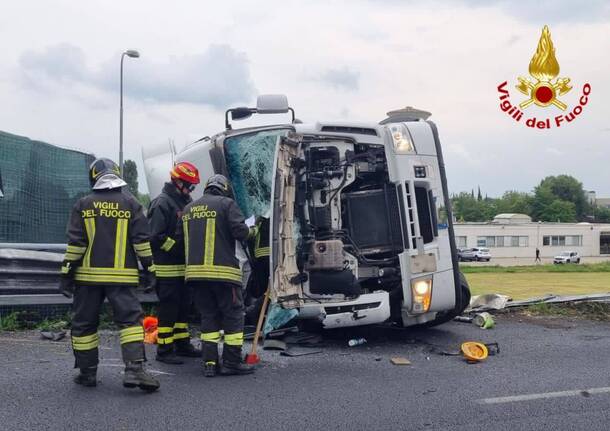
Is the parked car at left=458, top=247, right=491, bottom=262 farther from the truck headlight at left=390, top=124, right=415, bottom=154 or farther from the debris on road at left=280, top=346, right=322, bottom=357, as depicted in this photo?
the debris on road at left=280, top=346, right=322, bottom=357

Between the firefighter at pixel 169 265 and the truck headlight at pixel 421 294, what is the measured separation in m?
2.02

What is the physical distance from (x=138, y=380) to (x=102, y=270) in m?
0.77

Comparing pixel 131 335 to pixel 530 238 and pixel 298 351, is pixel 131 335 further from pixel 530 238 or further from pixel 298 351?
pixel 530 238

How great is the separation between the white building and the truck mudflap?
59.1m

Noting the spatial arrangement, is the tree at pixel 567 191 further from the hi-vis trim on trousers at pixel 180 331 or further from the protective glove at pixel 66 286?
the protective glove at pixel 66 286

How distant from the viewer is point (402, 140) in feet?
19.9

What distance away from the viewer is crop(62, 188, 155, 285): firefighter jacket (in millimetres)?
4398

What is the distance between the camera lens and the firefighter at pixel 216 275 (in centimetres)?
491

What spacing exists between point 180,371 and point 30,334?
2061 millimetres

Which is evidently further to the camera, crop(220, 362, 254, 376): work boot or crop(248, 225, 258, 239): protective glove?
crop(248, 225, 258, 239): protective glove

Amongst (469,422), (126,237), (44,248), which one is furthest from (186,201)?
(469,422)

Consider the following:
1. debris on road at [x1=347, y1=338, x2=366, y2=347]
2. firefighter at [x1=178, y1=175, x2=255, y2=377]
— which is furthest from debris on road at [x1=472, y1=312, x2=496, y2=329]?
firefighter at [x1=178, y1=175, x2=255, y2=377]

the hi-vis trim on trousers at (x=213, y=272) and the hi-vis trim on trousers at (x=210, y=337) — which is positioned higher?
the hi-vis trim on trousers at (x=213, y=272)

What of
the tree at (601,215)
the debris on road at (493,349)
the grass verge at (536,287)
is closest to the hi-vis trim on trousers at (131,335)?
the debris on road at (493,349)
